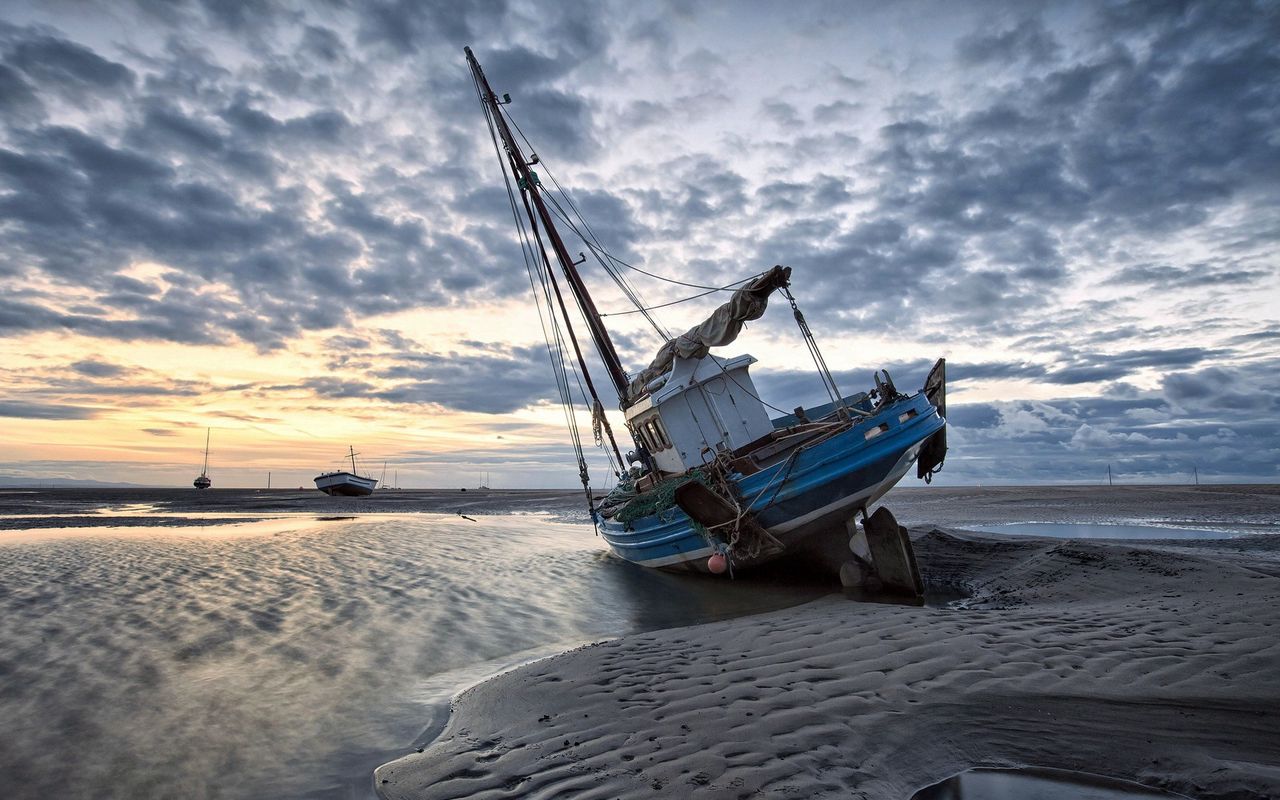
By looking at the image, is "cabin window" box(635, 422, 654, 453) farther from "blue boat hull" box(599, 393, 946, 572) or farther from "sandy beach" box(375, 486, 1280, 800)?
"sandy beach" box(375, 486, 1280, 800)

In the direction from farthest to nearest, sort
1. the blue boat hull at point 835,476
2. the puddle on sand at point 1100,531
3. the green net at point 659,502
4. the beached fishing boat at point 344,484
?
the beached fishing boat at point 344,484, the puddle on sand at point 1100,531, the green net at point 659,502, the blue boat hull at point 835,476

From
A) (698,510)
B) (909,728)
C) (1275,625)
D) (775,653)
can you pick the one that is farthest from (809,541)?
(909,728)

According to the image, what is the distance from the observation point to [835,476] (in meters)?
12.2

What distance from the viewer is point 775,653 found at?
22.3 ft

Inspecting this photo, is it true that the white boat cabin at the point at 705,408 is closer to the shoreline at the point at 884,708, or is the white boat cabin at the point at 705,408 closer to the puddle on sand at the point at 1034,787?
the shoreline at the point at 884,708

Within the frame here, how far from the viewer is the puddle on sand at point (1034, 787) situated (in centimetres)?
376

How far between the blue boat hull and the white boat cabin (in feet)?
10.2

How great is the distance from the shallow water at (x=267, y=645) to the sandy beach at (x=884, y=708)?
1197 mm

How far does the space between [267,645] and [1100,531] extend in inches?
960

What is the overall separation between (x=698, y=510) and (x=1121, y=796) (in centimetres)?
949

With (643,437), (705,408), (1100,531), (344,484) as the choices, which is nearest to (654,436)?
(643,437)

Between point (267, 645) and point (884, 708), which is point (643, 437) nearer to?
point (267, 645)

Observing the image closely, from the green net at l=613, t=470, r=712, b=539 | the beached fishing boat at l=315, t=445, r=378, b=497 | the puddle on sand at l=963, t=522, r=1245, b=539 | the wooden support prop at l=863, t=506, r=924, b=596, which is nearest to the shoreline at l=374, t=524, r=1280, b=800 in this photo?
the wooden support prop at l=863, t=506, r=924, b=596

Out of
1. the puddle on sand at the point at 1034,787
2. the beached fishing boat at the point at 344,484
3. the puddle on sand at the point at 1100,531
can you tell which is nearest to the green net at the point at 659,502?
the puddle on sand at the point at 1034,787
